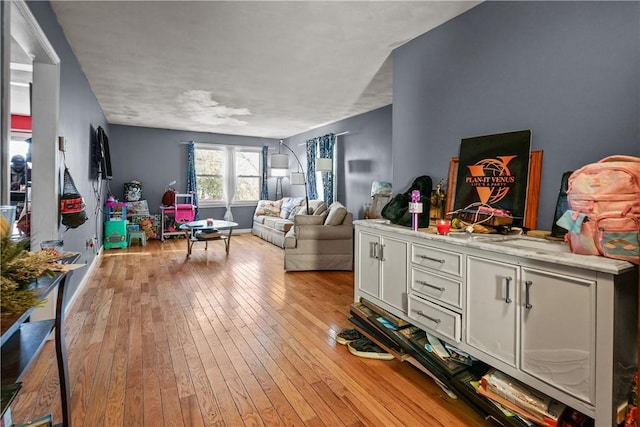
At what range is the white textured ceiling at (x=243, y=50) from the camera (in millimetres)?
2543

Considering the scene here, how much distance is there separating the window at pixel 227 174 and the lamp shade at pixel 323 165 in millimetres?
2673

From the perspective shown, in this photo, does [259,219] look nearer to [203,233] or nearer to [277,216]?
[277,216]

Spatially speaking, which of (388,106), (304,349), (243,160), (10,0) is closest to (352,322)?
(304,349)

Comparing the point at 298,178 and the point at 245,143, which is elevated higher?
the point at 245,143

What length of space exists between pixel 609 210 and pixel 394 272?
125 cm

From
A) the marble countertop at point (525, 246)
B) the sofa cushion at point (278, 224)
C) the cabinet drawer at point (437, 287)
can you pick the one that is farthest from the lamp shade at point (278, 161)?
the cabinet drawer at point (437, 287)

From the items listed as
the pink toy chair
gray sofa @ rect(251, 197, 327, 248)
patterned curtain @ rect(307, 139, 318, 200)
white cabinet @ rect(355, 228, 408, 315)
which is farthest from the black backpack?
the pink toy chair

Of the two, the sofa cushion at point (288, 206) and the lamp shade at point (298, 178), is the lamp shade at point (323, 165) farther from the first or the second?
the sofa cushion at point (288, 206)

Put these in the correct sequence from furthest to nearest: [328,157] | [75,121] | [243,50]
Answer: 1. [328,157]
2. [75,121]
3. [243,50]

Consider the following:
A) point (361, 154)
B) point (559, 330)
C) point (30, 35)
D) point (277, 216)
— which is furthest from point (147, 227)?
point (559, 330)

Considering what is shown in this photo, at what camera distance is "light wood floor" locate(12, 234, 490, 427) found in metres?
1.76

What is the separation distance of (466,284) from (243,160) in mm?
7370

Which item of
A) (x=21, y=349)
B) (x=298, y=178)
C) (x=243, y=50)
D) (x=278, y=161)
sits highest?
(x=243, y=50)

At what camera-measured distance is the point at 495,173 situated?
7.43 feet
